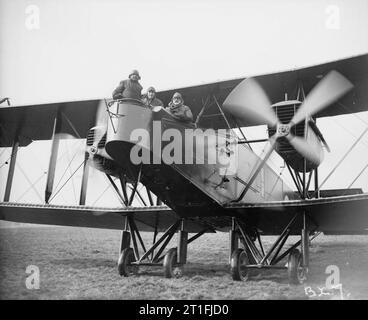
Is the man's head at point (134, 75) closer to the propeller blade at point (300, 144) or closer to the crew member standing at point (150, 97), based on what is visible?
the crew member standing at point (150, 97)

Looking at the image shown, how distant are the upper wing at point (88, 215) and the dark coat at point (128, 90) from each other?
3.32 m

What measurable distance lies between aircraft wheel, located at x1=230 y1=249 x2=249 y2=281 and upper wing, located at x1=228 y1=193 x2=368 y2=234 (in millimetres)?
995

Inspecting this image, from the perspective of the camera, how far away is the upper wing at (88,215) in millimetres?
10581

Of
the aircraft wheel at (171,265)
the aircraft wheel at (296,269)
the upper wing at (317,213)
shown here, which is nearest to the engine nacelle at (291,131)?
the upper wing at (317,213)

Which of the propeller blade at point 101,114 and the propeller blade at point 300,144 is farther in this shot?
the propeller blade at point 101,114

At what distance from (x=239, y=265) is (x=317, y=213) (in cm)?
217

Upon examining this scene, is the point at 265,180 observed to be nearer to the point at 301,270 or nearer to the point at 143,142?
the point at 301,270

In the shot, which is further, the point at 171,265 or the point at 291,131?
the point at 171,265

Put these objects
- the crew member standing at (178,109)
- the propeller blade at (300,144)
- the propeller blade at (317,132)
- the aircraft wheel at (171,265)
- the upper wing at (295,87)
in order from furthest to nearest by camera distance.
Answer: the aircraft wheel at (171,265) < the upper wing at (295,87) < the propeller blade at (317,132) < the propeller blade at (300,144) < the crew member standing at (178,109)

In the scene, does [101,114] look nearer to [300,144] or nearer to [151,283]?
[151,283]

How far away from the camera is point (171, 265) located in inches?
352

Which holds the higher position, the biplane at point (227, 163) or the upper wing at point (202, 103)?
the upper wing at point (202, 103)

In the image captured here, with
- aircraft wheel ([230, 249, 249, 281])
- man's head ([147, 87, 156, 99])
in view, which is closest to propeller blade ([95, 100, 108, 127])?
man's head ([147, 87, 156, 99])

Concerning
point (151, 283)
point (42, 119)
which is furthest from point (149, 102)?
point (42, 119)
